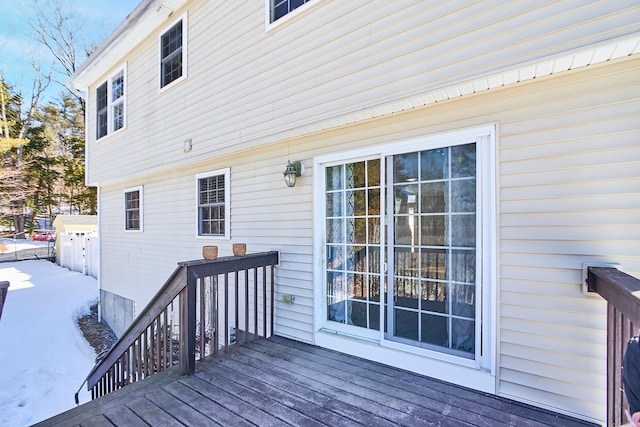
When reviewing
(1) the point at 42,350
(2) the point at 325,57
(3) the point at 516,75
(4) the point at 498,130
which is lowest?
(1) the point at 42,350

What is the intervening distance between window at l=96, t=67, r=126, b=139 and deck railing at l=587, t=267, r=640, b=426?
8046mm

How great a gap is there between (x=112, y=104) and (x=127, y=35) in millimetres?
1919

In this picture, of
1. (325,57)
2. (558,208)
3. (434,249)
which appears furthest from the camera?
(325,57)

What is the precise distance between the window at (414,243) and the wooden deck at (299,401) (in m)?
Answer: 0.35

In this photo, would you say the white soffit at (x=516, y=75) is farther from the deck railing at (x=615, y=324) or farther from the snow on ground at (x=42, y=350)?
the snow on ground at (x=42, y=350)

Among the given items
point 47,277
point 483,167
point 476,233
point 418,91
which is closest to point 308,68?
point 418,91

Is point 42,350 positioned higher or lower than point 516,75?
lower

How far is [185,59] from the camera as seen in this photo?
5.17 metres

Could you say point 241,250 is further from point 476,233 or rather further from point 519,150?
point 519,150

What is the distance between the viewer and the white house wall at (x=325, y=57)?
2057mm

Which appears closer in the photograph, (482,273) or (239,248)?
(482,273)

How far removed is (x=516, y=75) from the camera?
218cm

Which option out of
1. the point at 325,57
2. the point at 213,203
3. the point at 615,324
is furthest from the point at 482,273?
the point at 213,203

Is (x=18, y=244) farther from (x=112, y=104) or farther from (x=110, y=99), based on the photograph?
(x=112, y=104)
